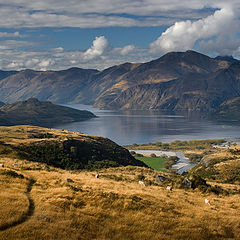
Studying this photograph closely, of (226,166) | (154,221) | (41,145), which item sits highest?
(154,221)

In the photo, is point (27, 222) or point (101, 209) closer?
point (27, 222)

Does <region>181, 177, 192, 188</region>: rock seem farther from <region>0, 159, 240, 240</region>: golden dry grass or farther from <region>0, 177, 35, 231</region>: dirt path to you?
<region>0, 177, 35, 231</region>: dirt path

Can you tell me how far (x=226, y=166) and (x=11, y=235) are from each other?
12366 centimetres

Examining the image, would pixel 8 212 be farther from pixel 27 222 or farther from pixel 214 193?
pixel 214 193

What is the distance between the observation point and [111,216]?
83.9ft

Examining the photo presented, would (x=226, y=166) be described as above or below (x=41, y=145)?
below

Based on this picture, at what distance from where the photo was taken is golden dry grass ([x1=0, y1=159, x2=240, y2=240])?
2206 centimetres

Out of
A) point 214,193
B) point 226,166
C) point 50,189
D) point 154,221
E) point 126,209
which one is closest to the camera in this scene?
point 154,221

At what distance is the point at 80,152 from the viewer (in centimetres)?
14462

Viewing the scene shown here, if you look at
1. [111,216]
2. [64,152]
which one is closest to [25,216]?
[111,216]

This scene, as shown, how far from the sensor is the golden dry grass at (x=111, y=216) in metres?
22.1

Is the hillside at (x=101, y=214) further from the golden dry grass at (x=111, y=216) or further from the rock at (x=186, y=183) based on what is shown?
the rock at (x=186, y=183)

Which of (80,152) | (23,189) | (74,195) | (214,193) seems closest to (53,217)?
(74,195)

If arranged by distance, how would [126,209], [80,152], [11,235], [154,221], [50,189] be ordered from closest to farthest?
[11,235] → [154,221] → [126,209] → [50,189] → [80,152]
